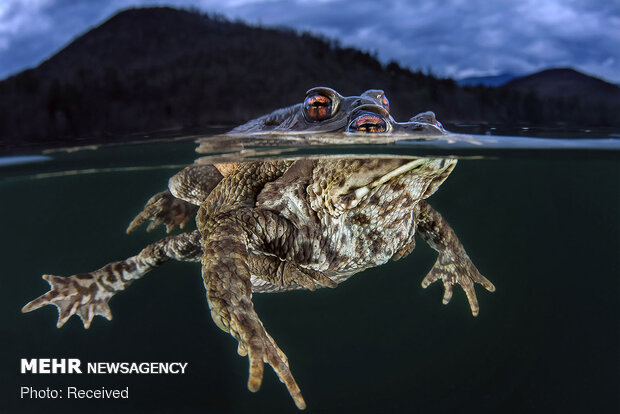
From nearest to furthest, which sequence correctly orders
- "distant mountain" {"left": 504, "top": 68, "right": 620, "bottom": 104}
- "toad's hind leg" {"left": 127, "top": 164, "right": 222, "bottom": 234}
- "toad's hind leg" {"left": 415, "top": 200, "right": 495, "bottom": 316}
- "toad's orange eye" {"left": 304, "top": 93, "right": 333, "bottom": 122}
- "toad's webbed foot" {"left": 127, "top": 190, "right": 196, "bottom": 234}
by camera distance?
"toad's orange eye" {"left": 304, "top": 93, "right": 333, "bottom": 122}, "toad's hind leg" {"left": 127, "top": 164, "right": 222, "bottom": 234}, "toad's hind leg" {"left": 415, "top": 200, "right": 495, "bottom": 316}, "toad's webbed foot" {"left": 127, "top": 190, "right": 196, "bottom": 234}, "distant mountain" {"left": 504, "top": 68, "right": 620, "bottom": 104}

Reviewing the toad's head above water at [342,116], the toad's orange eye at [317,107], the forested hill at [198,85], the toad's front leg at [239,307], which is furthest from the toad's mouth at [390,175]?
the forested hill at [198,85]

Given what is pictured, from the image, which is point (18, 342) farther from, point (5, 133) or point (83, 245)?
point (5, 133)

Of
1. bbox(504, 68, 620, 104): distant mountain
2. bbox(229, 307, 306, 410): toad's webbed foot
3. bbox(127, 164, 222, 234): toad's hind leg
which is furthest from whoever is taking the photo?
bbox(504, 68, 620, 104): distant mountain

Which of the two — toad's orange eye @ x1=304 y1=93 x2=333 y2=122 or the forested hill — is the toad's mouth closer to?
toad's orange eye @ x1=304 y1=93 x2=333 y2=122

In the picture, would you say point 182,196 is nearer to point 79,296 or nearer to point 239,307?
point 79,296

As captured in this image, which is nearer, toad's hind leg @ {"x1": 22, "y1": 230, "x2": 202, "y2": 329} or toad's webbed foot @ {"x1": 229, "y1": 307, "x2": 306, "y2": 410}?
toad's webbed foot @ {"x1": 229, "y1": 307, "x2": 306, "y2": 410}

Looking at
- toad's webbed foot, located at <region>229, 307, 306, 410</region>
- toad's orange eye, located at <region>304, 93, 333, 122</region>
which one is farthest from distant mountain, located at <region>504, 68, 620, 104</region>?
toad's webbed foot, located at <region>229, 307, 306, 410</region>

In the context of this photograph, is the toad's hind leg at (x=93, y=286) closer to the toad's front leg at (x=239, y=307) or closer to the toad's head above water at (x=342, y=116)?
the toad's front leg at (x=239, y=307)

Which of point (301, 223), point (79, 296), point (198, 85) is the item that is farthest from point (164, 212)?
point (301, 223)
